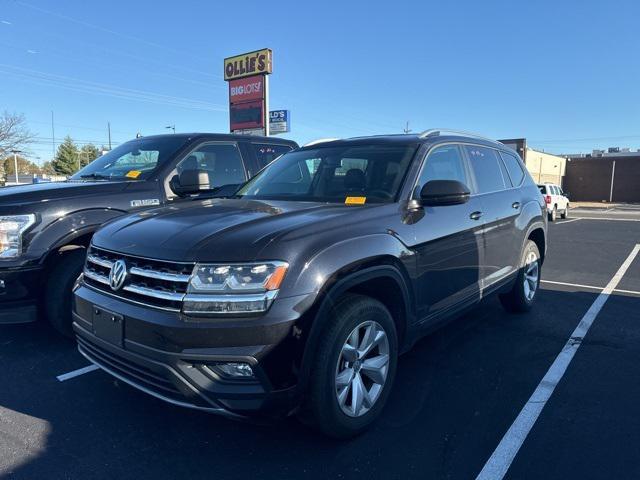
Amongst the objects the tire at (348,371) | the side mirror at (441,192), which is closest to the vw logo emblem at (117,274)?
the tire at (348,371)

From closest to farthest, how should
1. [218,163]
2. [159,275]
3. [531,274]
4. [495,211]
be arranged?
[159,275]
[495,211]
[531,274]
[218,163]

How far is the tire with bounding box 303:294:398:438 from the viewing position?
2.55 m

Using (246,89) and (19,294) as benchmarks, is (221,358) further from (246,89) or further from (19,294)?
(246,89)

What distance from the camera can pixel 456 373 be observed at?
3.87m

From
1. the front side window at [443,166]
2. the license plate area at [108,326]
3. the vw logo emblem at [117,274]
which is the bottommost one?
the license plate area at [108,326]

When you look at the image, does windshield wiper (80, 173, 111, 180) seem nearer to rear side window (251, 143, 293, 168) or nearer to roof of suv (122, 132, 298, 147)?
roof of suv (122, 132, 298, 147)

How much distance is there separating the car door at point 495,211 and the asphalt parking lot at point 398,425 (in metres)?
0.74

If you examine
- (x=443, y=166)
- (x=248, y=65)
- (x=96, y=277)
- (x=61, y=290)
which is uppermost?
(x=248, y=65)

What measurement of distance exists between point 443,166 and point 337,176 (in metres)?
0.90

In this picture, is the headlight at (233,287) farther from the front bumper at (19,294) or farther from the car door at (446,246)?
the front bumper at (19,294)

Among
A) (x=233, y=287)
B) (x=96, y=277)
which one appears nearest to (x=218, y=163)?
(x=96, y=277)

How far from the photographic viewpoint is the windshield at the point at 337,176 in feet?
11.7

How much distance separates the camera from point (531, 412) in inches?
127

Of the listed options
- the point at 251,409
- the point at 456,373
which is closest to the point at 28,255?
the point at 251,409
